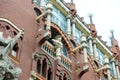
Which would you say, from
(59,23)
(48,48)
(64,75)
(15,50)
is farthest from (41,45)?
(59,23)

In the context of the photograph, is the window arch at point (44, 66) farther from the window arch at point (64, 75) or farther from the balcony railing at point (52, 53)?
the window arch at point (64, 75)

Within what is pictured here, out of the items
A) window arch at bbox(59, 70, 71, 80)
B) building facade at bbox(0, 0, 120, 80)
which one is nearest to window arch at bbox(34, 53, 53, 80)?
building facade at bbox(0, 0, 120, 80)

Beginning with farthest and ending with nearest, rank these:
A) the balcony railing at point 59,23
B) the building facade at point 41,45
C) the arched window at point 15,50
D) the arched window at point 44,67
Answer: the balcony railing at point 59,23 < the arched window at point 44,67 < the arched window at point 15,50 < the building facade at point 41,45

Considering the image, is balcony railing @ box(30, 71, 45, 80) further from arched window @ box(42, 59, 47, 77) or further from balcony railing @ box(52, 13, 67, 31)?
balcony railing @ box(52, 13, 67, 31)

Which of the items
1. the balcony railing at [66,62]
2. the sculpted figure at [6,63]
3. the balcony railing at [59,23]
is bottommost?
the sculpted figure at [6,63]

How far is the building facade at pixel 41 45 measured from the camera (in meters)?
21.5

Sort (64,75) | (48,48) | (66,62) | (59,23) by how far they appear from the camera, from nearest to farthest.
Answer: (48,48)
(64,75)
(66,62)
(59,23)

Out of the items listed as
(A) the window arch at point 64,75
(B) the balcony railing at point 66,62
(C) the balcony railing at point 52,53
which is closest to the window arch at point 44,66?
(C) the balcony railing at point 52,53

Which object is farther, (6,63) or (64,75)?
(64,75)

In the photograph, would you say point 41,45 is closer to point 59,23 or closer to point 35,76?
point 35,76

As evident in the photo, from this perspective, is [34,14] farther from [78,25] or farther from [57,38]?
[78,25]

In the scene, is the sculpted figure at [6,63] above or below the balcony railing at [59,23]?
below

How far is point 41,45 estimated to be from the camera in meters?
24.6

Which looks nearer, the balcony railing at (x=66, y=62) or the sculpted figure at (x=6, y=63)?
the sculpted figure at (x=6, y=63)
